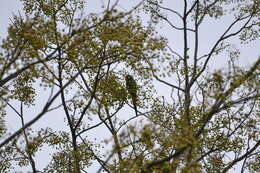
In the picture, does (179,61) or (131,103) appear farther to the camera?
(179,61)

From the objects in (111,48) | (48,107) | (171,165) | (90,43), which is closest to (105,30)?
(111,48)

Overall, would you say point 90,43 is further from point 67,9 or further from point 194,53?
point 194,53

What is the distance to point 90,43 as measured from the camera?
7688mm

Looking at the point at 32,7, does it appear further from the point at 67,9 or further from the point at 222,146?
the point at 222,146

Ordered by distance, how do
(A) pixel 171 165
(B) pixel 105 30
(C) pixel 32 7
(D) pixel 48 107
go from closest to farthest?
(D) pixel 48 107
(A) pixel 171 165
(B) pixel 105 30
(C) pixel 32 7

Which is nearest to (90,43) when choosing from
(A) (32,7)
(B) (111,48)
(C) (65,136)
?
(B) (111,48)

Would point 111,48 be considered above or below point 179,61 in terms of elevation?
below

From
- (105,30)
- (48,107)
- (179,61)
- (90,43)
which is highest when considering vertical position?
(179,61)

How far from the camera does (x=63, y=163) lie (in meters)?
11.6

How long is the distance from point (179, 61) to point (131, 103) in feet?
10.3

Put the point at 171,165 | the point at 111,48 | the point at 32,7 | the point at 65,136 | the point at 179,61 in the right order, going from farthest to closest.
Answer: the point at 179,61 → the point at 32,7 → the point at 65,136 → the point at 111,48 → the point at 171,165

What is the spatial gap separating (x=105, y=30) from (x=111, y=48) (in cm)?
61

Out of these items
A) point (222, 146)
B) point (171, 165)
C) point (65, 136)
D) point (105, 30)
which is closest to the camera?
point (171, 165)

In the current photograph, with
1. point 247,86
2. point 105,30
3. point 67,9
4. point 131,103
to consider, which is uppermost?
point 67,9
